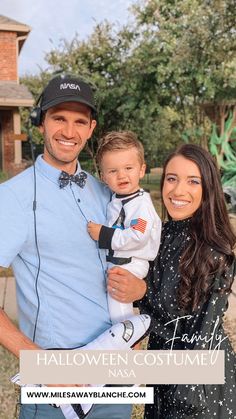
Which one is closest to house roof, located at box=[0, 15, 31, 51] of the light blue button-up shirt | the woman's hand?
the light blue button-up shirt

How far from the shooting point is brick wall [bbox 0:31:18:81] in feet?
59.6

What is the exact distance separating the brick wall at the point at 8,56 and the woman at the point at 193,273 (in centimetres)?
1736

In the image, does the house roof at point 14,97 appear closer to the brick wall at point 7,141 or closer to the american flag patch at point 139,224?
the brick wall at point 7,141

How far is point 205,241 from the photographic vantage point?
2311mm

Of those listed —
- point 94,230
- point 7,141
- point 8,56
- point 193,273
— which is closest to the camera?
point 94,230

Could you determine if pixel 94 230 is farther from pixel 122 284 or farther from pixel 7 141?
pixel 7 141

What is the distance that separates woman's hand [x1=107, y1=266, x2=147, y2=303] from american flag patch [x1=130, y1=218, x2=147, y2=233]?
0.23 m

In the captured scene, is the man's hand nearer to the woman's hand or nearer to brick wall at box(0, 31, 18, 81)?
the woman's hand

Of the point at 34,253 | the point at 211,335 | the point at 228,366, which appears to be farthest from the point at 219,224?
the point at 34,253

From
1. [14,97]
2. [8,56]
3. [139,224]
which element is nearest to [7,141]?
[14,97]

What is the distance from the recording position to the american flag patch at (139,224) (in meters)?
2.35

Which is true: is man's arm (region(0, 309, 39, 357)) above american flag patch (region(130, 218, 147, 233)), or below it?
below

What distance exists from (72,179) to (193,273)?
0.71 metres

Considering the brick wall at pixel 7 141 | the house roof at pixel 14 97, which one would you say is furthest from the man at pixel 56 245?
the brick wall at pixel 7 141
